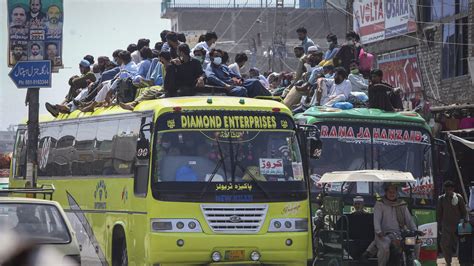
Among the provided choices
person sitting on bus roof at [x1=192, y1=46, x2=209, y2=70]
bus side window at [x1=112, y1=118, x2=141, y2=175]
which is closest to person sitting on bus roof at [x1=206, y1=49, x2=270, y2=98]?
person sitting on bus roof at [x1=192, y1=46, x2=209, y2=70]

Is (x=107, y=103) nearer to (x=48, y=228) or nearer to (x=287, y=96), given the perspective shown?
(x=287, y=96)

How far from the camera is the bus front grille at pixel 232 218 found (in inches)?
601

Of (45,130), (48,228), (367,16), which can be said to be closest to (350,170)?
(48,228)

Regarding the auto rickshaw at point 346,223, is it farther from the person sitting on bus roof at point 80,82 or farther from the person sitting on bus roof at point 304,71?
the person sitting on bus roof at point 80,82

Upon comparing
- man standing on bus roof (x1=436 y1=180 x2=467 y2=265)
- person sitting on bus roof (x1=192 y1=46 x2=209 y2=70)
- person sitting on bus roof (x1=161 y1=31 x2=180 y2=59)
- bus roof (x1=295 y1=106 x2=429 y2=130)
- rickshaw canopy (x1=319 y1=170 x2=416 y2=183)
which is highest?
person sitting on bus roof (x1=161 y1=31 x2=180 y2=59)

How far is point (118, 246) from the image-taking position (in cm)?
1738

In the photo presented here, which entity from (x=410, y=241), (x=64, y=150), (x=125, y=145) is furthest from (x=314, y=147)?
(x=64, y=150)

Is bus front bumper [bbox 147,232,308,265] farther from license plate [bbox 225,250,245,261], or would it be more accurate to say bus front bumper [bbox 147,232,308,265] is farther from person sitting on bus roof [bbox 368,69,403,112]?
person sitting on bus roof [bbox 368,69,403,112]

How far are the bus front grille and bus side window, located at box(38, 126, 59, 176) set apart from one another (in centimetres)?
684

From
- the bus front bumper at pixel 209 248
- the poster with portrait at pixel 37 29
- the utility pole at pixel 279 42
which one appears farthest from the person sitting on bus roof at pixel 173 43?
the utility pole at pixel 279 42

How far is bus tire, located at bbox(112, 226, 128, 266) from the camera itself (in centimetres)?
1700

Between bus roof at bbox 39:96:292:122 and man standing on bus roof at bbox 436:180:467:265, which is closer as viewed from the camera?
bus roof at bbox 39:96:292:122

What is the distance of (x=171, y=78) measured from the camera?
17.1 metres

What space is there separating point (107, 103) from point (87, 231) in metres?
2.18
